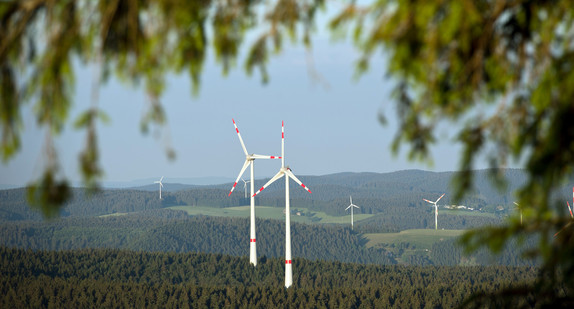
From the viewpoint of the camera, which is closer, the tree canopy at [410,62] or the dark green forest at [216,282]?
the tree canopy at [410,62]

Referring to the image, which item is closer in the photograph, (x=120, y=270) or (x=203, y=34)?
(x=203, y=34)

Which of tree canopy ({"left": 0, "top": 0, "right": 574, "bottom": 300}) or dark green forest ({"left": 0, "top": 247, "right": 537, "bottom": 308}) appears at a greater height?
tree canopy ({"left": 0, "top": 0, "right": 574, "bottom": 300})

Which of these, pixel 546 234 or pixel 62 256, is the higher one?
pixel 546 234

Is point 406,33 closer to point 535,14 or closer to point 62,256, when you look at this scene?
point 535,14

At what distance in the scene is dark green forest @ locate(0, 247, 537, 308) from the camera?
116125 mm

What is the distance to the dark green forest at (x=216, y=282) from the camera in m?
116

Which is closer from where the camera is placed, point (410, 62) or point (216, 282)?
point (410, 62)

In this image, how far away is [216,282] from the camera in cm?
16450

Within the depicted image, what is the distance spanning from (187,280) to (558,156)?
166588 mm

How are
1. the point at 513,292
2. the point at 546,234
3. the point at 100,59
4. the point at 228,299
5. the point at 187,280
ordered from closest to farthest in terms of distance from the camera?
the point at 100,59 < the point at 546,234 < the point at 513,292 < the point at 228,299 < the point at 187,280

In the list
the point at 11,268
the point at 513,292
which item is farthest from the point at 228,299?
the point at 513,292

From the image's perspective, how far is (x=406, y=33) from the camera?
8.96 meters

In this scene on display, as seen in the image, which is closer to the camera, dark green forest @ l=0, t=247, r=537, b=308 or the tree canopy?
the tree canopy

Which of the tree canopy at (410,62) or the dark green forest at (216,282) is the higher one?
the tree canopy at (410,62)
